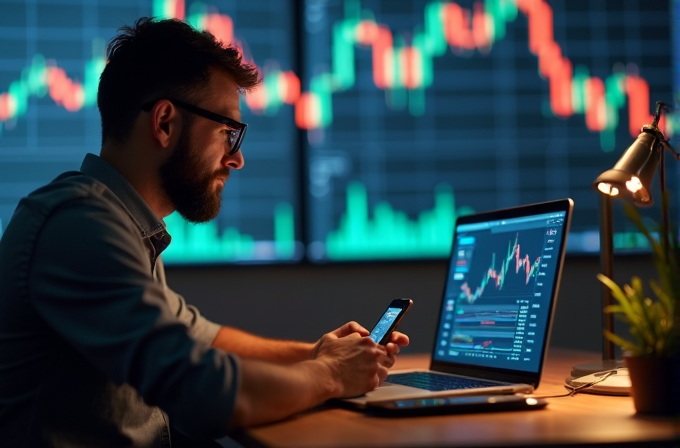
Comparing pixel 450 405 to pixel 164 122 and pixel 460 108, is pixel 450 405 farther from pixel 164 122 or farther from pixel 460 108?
pixel 460 108

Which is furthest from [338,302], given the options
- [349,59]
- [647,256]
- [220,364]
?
[220,364]

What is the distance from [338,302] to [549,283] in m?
1.55

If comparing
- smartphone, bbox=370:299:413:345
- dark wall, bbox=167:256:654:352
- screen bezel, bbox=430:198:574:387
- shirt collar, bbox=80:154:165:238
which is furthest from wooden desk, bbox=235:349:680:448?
dark wall, bbox=167:256:654:352

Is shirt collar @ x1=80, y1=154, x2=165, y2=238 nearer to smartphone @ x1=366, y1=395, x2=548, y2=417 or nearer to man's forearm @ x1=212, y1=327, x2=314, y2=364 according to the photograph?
man's forearm @ x1=212, y1=327, x2=314, y2=364

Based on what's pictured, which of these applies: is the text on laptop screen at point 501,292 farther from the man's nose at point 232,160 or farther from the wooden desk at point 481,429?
the man's nose at point 232,160

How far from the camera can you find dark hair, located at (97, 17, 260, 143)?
156cm

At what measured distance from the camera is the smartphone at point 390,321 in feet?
4.81

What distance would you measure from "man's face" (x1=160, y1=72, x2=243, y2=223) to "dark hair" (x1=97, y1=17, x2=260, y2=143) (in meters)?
0.04

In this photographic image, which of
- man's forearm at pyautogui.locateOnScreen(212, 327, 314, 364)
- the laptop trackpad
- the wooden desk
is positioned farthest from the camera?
man's forearm at pyautogui.locateOnScreen(212, 327, 314, 364)

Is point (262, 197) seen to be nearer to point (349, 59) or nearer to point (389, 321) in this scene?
point (349, 59)

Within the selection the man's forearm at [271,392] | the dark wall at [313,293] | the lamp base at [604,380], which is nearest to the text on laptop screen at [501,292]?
the lamp base at [604,380]

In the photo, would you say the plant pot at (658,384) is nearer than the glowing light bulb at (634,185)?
Yes

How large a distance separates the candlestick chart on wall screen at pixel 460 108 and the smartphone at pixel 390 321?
134 cm

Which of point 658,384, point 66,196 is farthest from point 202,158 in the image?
point 658,384
